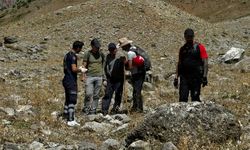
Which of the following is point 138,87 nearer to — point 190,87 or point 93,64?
point 93,64

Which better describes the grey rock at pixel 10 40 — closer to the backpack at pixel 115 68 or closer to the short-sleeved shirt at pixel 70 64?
the backpack at pixel 115 68

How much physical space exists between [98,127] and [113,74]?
262 centimetres

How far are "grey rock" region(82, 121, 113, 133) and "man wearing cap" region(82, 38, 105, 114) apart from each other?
1.88 meters

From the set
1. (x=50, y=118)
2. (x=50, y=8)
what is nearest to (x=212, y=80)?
(x=50, y=118)

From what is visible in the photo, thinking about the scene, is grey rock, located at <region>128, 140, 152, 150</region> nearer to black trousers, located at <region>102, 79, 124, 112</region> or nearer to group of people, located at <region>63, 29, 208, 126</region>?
group of people, located at <region>63, 29, 208, 126</region>

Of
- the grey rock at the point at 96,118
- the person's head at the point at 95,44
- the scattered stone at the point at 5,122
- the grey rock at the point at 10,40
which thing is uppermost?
the grey rock at the point at 10,40

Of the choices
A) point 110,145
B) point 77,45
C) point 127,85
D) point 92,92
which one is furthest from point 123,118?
Answer: point 127,85

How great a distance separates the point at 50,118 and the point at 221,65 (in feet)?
57.1

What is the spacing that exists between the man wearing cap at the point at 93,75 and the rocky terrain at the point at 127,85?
1.58 feet

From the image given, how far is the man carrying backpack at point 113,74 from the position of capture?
13523mm

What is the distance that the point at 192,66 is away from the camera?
38.4ft

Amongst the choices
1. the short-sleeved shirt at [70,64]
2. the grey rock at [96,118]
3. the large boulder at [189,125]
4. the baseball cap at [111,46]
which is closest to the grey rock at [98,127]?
the grey rock at [96,118]

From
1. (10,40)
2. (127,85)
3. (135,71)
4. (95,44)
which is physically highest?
(10,40)

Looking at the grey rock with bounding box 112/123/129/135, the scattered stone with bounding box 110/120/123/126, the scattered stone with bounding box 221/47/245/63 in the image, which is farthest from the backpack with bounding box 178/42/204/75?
the scattered stone with bounding box 221/47/245/63
